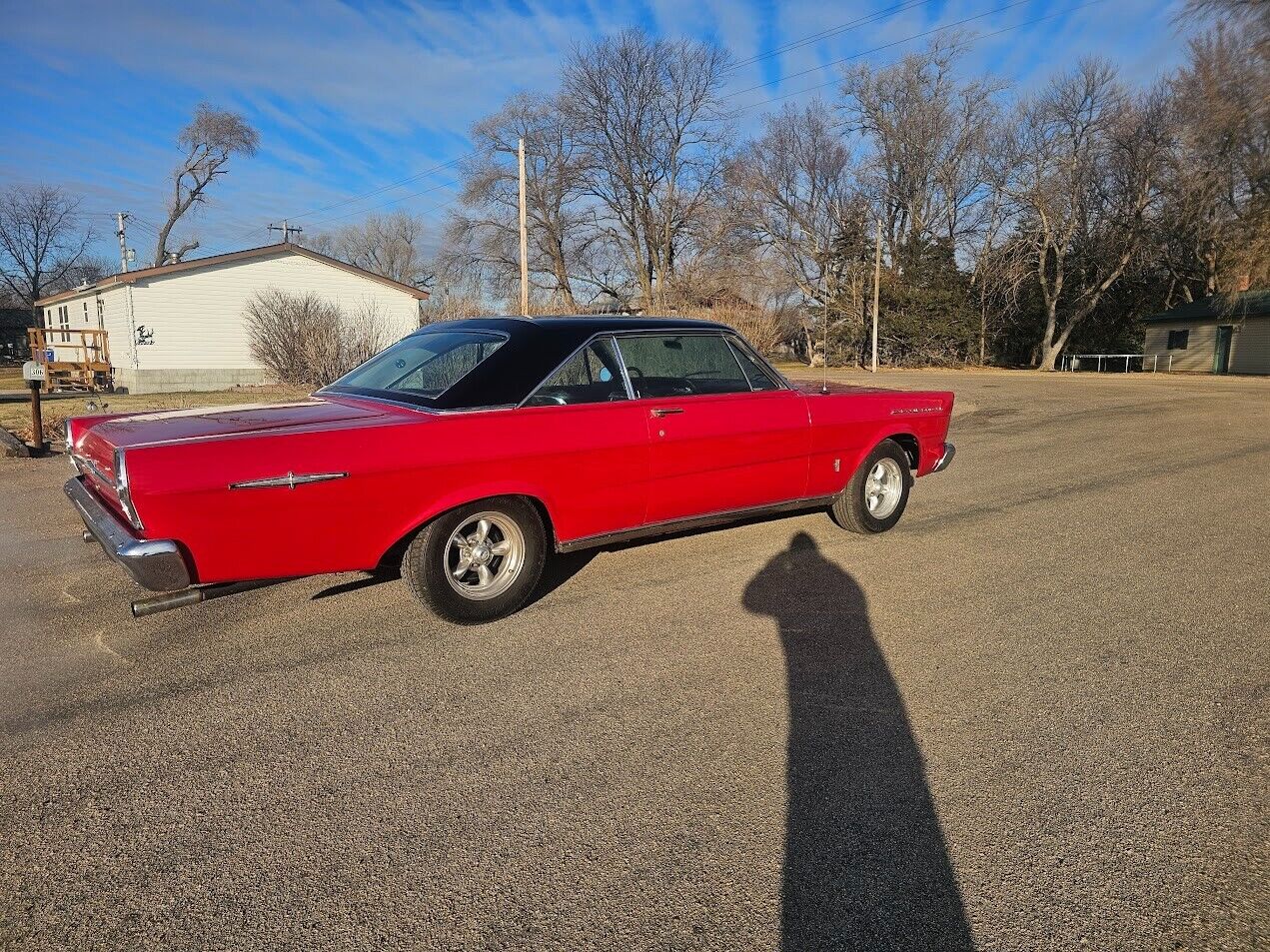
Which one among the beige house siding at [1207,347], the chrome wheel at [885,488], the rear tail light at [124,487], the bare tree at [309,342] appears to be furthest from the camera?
the beige house siding at [1207,347]

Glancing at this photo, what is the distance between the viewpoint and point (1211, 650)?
3777 mm

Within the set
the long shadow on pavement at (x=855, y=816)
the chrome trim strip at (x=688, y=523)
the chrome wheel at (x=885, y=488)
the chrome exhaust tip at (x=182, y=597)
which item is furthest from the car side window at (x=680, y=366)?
the chrome exhaust tip at (x=182, y=597)

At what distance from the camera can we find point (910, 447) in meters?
6.10

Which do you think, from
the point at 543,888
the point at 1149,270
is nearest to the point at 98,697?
the point at 543,888

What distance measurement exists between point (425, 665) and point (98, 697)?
1302 mm

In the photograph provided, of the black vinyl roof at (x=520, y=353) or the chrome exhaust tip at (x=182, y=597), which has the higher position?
the black vinyl roof at (x=520, y=353)

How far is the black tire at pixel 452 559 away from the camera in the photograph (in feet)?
12.6

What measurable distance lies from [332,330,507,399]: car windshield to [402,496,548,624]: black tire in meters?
0.69

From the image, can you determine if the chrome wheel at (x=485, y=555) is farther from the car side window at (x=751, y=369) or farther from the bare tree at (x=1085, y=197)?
the bare tree at (x=1085, y=197)

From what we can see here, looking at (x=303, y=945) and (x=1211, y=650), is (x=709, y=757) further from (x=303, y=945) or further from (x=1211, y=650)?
(x=1211, y=650)

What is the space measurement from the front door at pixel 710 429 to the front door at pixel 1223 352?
39.4 m

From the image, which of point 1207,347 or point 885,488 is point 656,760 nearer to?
point 885,488

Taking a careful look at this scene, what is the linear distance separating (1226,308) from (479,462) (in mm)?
38133

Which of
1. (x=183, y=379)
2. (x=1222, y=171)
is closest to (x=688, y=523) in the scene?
(x=183, y=379)
